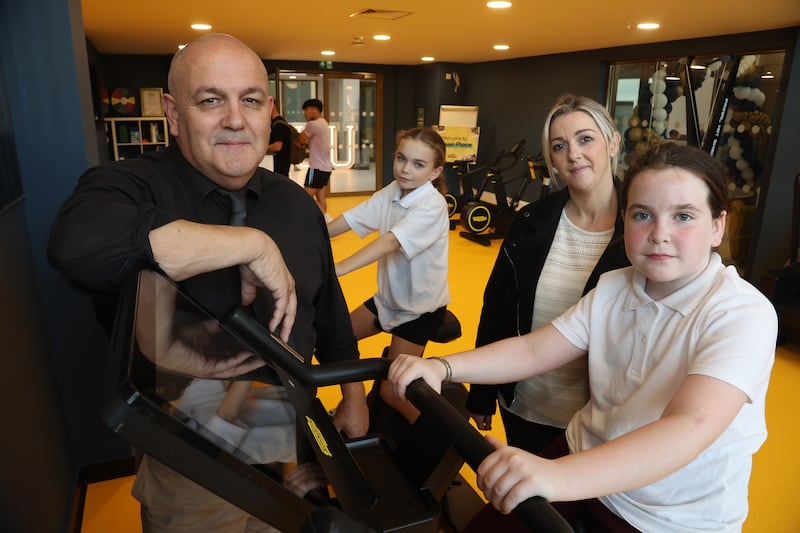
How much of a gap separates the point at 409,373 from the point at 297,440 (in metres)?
0.26

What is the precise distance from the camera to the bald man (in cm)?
99

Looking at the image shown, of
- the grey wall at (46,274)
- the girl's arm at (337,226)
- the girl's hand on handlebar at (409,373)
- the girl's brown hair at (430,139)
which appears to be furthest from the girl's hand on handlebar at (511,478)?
the girl's brown hair at (430,139)

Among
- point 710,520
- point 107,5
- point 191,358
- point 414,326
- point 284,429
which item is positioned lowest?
point 414,326

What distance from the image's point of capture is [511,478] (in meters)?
0.83

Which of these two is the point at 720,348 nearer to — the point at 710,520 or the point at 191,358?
the point at 710,520

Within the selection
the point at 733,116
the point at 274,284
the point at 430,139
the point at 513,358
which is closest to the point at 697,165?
the point at 513,358

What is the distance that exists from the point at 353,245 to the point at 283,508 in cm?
647

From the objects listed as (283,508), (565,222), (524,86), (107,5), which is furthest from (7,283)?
(524,86)

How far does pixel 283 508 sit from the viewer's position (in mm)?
708

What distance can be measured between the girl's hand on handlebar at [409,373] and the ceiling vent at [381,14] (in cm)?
432

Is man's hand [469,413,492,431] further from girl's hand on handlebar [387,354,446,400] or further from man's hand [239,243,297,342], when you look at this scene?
man's hand [239,243,297,342]

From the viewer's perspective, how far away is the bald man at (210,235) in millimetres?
990

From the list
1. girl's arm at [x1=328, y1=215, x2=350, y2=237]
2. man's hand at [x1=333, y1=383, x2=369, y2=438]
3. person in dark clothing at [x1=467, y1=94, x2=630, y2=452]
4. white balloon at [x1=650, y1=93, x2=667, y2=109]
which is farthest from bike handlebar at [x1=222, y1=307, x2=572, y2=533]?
white balloon at [x1=650, y1=93, x2=667, y2=109]

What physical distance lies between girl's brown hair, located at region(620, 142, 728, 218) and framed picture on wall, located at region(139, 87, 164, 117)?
10.4m
